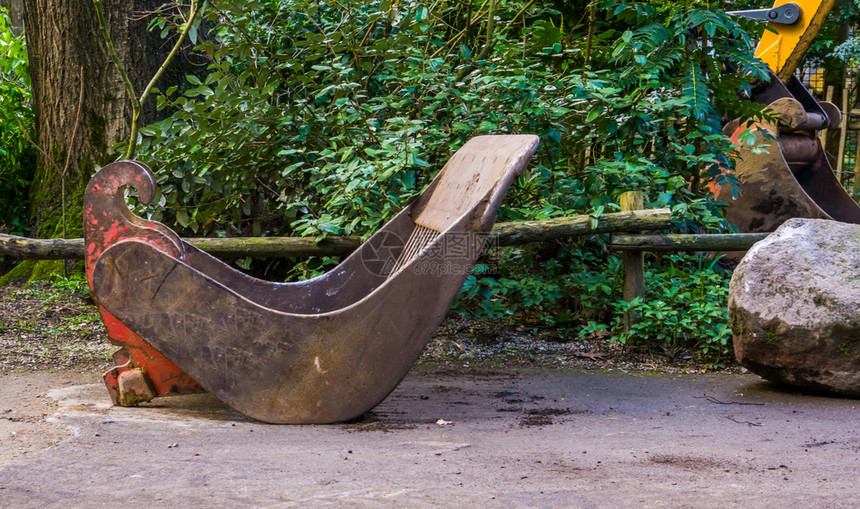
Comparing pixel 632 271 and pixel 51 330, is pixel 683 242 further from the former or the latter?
pixel 51 330

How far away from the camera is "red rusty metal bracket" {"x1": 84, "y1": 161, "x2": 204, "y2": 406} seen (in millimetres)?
2873

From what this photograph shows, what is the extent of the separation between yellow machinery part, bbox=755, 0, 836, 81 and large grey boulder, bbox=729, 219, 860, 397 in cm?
390

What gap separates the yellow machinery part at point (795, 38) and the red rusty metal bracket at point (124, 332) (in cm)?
567

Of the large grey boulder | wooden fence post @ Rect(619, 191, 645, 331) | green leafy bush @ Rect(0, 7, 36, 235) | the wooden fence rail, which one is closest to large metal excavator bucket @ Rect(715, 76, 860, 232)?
wooden fence post @ Rect(619, 191, 645, 331)

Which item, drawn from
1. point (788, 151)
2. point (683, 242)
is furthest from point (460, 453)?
point (788, 151)

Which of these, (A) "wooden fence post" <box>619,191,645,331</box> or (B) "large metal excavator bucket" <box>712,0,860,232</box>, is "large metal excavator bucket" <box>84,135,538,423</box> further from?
(B) "large metal excavator bucket" <box>712,0,860,232</box>

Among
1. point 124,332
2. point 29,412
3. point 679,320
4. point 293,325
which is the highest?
point 293,325

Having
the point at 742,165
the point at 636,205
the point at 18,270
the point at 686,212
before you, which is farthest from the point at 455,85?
the point at 18,270

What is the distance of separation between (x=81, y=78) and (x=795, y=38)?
19.2 ft

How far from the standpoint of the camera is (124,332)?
2.89m

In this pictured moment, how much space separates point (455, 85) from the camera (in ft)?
14.3

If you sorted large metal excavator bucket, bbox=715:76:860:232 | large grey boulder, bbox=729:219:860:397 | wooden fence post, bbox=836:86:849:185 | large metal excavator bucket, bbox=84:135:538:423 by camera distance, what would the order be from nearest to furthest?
large metal excavator bucket, bbox=84:135:538:423, large grey boulder, bbox=729:219:860:397, large metal excavator bucket, bbox=715:76:860:232, wooden fence post, bbox=836:86:849:185

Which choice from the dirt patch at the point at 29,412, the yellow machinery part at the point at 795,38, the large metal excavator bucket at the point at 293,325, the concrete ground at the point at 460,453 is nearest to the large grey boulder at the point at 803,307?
the concrete ground at the point at 460,453

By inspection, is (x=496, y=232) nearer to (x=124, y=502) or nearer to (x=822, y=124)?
(x=124, y=502)
